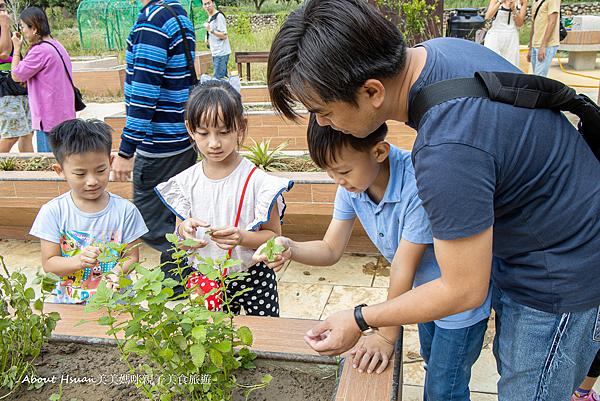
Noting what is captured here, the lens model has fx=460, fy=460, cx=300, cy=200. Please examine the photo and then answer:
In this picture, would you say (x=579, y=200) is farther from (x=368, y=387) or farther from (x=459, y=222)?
(x=368, y=387)

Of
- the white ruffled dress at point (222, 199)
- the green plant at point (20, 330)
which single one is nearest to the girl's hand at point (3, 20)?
the white ruffled dress at point (222, 199)

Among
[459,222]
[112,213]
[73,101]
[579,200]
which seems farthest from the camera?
[73,101]

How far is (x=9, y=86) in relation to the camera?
15.5 ft

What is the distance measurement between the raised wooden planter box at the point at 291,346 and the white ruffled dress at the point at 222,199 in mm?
561

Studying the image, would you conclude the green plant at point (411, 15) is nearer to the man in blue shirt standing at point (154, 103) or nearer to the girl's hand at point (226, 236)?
the man in blue shirt standing at point (154, 103)

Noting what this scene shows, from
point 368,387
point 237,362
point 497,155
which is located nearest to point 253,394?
point 237,362

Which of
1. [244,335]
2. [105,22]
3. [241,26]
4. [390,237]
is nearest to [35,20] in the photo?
[390,237]

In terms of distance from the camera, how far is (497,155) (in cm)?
95

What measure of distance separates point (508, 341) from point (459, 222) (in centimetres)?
56

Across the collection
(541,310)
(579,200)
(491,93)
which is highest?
(491,93)

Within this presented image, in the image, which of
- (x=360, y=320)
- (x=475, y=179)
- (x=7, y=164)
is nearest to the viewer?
(x=475, y=179)

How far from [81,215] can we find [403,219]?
1.41 m

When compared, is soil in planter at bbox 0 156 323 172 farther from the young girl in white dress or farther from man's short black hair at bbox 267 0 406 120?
the young girl in white dress

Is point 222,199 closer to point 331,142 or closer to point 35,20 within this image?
point 331,142
